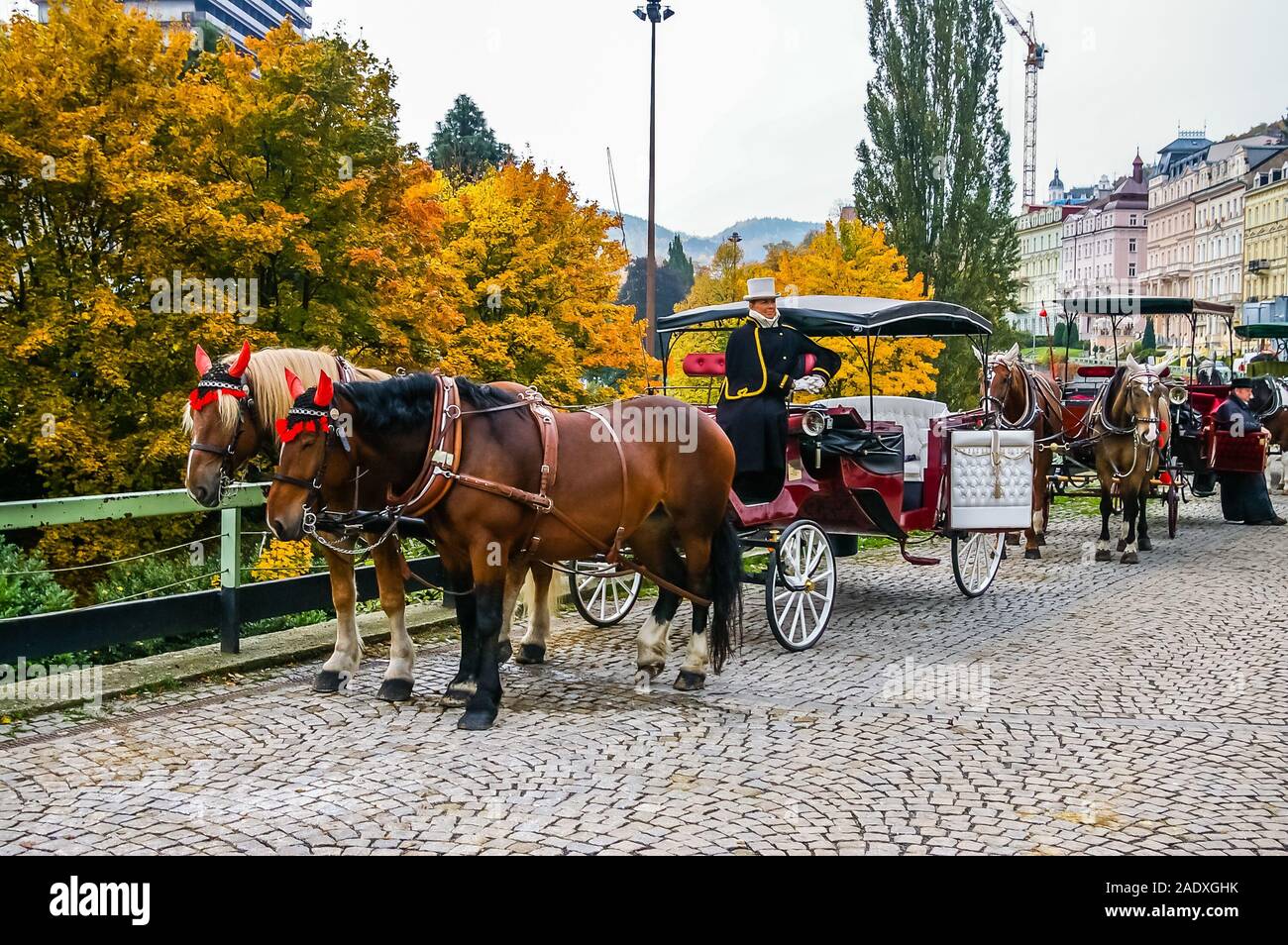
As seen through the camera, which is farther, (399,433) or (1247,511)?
(1247,511)

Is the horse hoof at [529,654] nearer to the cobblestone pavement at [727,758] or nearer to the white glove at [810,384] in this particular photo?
the cobblestone pavement at [727,758]

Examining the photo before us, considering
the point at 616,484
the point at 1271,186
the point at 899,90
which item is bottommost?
the point at 616,484

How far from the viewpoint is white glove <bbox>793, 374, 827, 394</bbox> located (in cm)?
854

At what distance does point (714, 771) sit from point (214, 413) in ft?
10.9

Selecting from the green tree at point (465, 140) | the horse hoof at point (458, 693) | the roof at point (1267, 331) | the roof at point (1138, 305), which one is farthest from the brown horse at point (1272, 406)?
the green tree at point (465, 140)

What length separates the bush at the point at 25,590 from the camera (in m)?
7.94

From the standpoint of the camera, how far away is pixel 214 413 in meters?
6.78

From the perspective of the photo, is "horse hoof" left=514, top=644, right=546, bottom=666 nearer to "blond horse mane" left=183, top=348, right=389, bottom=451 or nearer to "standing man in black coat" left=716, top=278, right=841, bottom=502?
"standing man in black coat" left=716, top=278, right=841, bottom=502

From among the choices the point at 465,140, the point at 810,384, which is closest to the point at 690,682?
the point at 810,384

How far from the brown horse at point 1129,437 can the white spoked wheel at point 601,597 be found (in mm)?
6563

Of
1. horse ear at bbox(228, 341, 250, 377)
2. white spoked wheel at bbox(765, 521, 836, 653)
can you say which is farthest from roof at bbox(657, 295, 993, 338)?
horse ear at bbox(228, 341, 250, 377)

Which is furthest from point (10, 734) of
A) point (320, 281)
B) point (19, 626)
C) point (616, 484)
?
point (320, 281)

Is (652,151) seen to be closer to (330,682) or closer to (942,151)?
(942,151)
